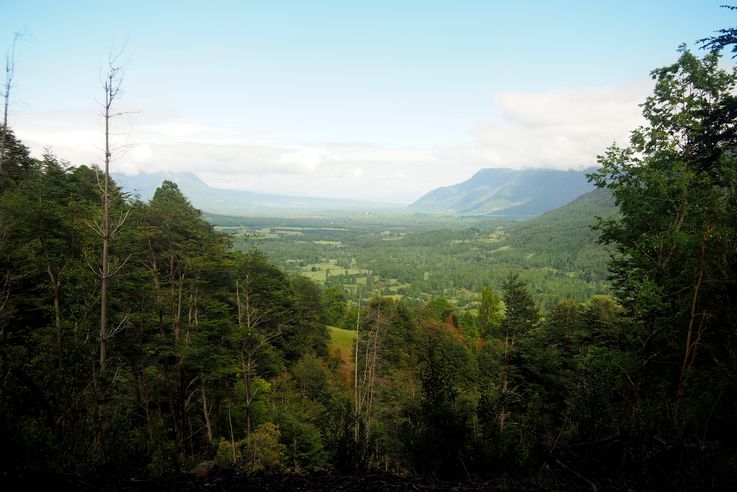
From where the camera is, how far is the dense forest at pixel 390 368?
207 inches

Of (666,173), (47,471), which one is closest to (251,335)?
(47,471)

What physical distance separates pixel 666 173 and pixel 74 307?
18616mm

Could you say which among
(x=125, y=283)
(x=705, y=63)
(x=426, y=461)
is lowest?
(x=426, y=461)

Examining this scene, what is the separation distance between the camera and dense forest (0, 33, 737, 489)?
5.26m

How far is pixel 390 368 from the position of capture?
27797 millimetres

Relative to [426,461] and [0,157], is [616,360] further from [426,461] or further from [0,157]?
[0,157]

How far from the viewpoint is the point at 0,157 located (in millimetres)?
14234

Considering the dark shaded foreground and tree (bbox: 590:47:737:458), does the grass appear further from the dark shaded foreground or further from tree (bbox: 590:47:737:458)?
the dark shaded foreground

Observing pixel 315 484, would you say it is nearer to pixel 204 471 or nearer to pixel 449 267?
pixel 204 471

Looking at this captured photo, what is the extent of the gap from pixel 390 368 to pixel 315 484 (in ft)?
76.1

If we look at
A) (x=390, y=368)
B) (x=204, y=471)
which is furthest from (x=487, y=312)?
(x=204, y=471)

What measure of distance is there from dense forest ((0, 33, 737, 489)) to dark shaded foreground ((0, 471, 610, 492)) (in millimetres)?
227

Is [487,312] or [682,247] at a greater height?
[682,247]

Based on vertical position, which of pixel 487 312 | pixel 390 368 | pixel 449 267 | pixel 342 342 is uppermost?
pixel 390 368
